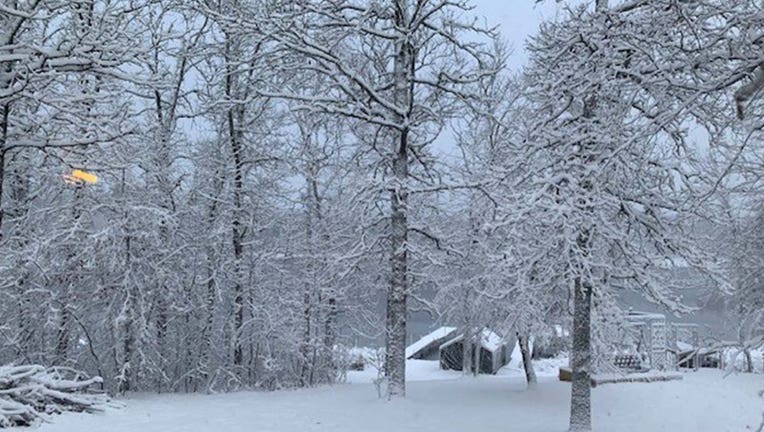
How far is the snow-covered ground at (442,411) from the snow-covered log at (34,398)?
30cm

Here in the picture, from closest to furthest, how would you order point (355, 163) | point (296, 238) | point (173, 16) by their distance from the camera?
1. point (355, 163)
2. point (173, 16)
3. point (296, 238)

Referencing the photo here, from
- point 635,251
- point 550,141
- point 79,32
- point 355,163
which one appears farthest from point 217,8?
point 635,251

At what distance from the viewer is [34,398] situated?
359 inches

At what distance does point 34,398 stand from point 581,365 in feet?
25.0

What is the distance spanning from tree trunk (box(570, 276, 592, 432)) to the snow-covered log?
6999 millimetres

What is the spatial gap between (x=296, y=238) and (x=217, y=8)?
7.50 meters

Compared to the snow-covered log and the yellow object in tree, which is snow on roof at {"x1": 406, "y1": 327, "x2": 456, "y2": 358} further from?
the snow-covered log

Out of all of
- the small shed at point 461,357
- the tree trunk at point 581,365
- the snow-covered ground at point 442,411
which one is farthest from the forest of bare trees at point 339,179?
the small shed at point 461,357

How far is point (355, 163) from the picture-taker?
16.7 meters

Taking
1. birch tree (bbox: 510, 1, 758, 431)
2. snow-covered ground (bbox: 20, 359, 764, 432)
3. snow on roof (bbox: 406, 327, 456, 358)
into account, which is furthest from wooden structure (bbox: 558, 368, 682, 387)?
snow on roof (bbox: 406, 327, 456, 358)

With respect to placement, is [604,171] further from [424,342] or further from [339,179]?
[424,342]

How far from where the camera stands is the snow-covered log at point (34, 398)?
829cm

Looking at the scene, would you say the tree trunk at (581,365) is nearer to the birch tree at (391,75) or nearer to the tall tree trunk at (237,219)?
the birch tree at (391,75)

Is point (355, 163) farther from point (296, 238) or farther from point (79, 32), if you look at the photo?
point (79, 32)
